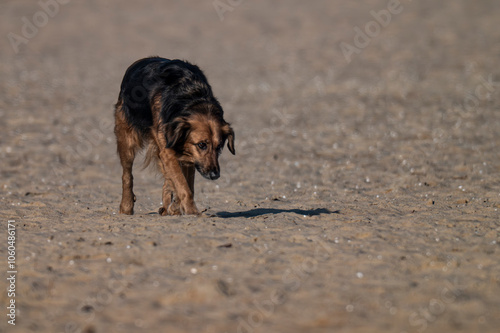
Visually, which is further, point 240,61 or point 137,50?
point 137,50

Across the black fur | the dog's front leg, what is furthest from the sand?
the black fur

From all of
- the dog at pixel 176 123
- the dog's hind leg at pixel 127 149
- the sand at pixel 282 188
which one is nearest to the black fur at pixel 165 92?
the dog at pixel 176 123

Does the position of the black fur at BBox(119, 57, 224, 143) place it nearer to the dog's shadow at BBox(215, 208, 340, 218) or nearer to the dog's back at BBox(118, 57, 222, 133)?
the dog's back at BBox(118, 57, 222, 133)

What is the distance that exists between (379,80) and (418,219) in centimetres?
1051

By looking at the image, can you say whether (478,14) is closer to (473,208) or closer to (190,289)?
(473,208)

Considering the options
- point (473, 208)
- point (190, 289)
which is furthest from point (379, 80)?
point (190, 289)

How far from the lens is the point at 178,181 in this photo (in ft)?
23.0

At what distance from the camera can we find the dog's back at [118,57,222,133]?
7035 millimetres

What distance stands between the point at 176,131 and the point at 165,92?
22.4 inches

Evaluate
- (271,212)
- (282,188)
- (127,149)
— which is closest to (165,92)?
(127,149)

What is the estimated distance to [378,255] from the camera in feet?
18.7

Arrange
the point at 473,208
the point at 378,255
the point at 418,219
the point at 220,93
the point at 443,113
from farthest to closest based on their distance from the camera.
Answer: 1. the point at 220,93
2. the point at 443,113
3. the point at 473,208
4. the point at 418,219
5. the point at 378,255

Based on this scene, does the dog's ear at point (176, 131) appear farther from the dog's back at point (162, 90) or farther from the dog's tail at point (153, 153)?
the dog's tail at point (153, 153)

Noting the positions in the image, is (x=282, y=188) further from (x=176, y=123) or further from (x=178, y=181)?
(x=176, y=123)
